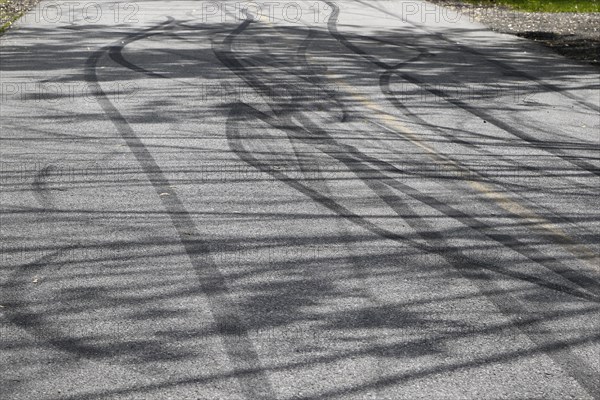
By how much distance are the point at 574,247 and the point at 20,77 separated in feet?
28.0

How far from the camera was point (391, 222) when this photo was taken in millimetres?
7195

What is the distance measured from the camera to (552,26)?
19875mm

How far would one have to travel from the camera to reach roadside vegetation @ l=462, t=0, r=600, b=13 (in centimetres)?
2322

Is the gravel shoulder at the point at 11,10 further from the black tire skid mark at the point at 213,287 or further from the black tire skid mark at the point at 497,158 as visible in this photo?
the black tire skid mark at the point at 213,287

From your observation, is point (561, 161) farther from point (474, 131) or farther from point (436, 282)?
point (436, 282)

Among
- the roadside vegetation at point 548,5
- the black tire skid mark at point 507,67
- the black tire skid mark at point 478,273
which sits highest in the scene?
the roadside vegetation at point 548,5

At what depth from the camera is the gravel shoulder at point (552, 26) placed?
55.1 ft

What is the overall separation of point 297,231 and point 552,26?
14213 millimetres

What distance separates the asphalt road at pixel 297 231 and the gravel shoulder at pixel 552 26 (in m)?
3.05

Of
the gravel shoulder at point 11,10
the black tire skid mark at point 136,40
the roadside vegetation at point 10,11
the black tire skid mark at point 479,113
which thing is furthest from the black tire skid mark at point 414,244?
the gravel shoulder at point 11,10

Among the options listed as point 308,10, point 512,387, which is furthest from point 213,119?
point 308,10

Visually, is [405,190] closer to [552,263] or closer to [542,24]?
[552,263]

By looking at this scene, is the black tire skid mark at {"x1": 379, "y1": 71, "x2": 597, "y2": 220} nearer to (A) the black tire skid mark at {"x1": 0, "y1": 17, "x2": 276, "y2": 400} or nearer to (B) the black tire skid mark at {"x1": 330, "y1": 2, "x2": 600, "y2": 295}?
(B) the black tire skid mark at {"x1": 330, "y1": 2, "x2": 600, "y2": 295}

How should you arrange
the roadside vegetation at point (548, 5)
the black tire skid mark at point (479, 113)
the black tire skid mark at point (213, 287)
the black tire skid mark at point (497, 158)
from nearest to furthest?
the black tire skid mark at point (213, 287) → the black tire skid mark at point (497, 158) → the black tire skid mark at point (479, 113) → the roadside vegetation at point (548, 5)
